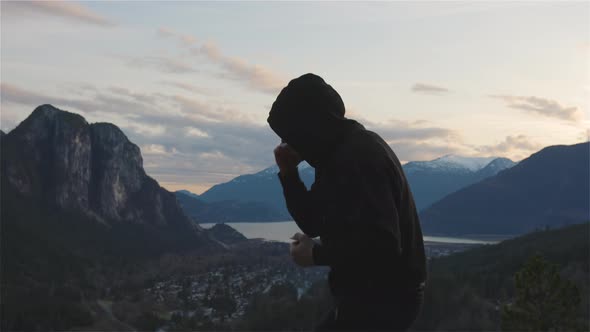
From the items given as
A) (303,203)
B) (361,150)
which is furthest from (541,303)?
(361,150)

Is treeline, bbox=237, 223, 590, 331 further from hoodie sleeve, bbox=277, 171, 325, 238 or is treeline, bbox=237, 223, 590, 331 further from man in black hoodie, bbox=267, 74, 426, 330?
man in black hoodie, bbox=267, 74, 426, 330

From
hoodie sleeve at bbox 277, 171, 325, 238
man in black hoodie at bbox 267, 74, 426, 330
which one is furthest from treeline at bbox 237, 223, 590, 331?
man in black hoodie at bbox 267, 74, 426, 330

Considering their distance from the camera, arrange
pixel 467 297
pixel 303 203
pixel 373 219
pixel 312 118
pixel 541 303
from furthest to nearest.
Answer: pixel 467 297 < pixel 541 303 < pixel 303 203 < pixel 312 118 < pixel 373 219

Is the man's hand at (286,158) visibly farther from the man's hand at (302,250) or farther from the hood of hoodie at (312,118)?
Result: the man's hand at (302,250)

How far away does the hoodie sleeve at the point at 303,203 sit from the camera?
12.2ft

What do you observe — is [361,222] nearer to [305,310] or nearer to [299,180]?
[299,180]

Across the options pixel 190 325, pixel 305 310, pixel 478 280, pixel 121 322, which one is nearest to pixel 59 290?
pixel 121 322

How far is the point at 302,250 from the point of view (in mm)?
3461

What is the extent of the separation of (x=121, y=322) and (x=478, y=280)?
88845mm

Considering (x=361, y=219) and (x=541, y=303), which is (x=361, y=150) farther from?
(x=541, y=303)

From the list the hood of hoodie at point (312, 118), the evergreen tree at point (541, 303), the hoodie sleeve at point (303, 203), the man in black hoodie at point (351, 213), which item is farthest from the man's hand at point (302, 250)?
the evergreen tree at point (541, 303)

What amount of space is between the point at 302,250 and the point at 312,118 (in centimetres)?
77

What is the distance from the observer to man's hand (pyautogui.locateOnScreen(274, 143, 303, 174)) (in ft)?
12.6

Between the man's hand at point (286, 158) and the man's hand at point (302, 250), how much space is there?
0.51 m
